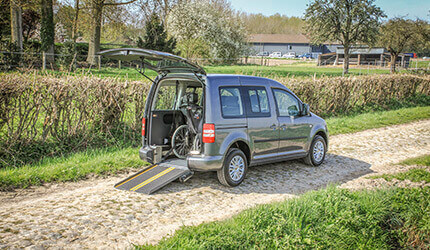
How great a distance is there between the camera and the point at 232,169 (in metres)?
6.69

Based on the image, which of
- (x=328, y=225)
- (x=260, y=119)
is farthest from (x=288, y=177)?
(x=328, y=225)

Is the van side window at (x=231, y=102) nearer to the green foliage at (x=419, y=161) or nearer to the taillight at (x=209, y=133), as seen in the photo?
the taillight at (x=209, y=133)

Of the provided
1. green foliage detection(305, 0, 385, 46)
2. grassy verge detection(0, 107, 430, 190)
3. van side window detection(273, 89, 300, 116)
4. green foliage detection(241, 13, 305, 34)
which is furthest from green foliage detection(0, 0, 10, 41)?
green foliage detection(241, 13, 305, 34)

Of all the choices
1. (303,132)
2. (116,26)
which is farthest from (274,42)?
(303,132)

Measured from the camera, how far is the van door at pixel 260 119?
22.9ft

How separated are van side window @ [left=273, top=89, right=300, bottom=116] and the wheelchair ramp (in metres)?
2.50

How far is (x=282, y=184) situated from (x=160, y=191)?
2425 millimetres

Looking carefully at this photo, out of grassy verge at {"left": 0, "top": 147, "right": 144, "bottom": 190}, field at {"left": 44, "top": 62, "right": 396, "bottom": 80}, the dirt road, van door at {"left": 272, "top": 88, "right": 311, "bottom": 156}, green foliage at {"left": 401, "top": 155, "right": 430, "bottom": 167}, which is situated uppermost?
field at {"left": 44, "top": 62, "right": 396, "bottom": 80}

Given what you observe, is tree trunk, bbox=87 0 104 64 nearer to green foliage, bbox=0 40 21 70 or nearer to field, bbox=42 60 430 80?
field, bbox=42 60 430 80

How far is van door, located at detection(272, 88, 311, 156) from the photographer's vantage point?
25.0ft

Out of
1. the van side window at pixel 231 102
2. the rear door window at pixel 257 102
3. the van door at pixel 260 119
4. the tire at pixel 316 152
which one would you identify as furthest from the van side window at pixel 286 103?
the van side window at pixel 231 102

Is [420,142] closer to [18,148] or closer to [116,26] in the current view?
[18,148]

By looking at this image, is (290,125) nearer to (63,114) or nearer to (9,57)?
(63,114)

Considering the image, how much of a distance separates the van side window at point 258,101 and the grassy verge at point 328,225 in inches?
78.9
